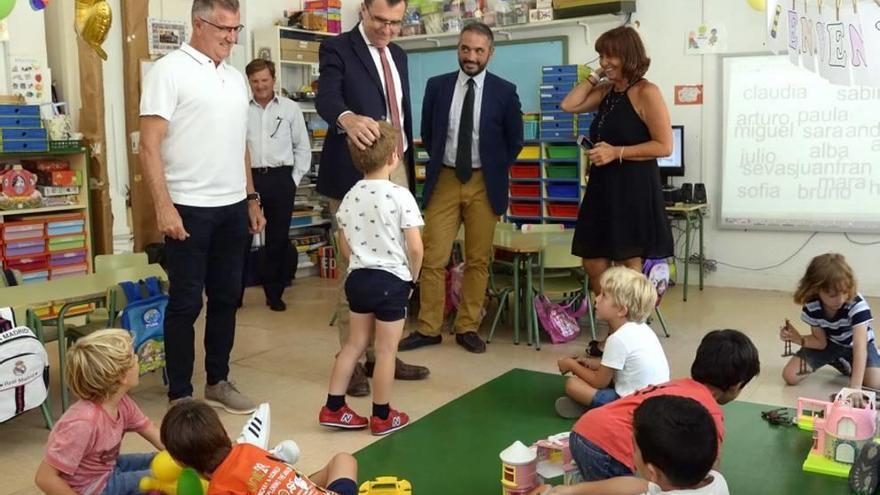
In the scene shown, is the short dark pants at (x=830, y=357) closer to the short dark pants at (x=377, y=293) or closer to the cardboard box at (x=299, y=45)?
the short dark pants at (x=377, y=293)

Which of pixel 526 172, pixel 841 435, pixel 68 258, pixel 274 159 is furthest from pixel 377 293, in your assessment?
pixel 526 172

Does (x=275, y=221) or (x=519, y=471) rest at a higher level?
(x=275, y=221)

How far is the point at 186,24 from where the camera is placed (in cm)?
641

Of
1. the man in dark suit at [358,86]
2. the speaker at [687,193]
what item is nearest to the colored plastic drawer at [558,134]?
the speaker at [687,193]

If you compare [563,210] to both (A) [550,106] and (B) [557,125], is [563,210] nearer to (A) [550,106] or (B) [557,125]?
(B) [557,125]

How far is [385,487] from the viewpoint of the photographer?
2.45 m

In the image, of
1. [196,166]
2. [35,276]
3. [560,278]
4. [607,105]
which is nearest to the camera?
[196,166]

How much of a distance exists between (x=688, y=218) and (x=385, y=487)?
4272 millimetres

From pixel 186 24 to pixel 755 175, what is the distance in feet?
14.6

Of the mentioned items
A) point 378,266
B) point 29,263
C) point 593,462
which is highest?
point 378,266

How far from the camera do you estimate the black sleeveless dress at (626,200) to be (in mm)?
3701

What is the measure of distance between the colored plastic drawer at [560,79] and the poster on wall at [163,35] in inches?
111

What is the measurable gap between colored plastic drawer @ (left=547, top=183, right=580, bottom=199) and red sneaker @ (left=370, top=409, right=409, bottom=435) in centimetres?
387

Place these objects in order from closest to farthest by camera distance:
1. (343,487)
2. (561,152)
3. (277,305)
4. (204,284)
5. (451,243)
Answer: (343,487) < (204,284) < (451,243) < (277,305) < (561,152)
